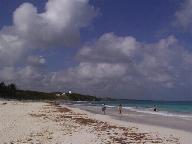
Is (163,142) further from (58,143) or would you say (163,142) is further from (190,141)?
(58,143)

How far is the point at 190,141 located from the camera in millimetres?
22750

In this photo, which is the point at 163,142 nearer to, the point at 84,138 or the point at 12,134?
the point at 84,138

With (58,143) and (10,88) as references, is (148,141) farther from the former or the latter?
(10,88)

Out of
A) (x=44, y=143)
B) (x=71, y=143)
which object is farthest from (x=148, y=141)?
(x=44, y=143)

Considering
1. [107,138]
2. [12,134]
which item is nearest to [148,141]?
[107,138]

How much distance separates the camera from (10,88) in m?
188

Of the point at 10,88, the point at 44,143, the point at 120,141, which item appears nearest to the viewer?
the point at 44,143

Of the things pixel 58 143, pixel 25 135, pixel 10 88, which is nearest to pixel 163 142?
pixel 58 143

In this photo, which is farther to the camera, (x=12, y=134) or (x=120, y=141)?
(x=12, y=134)

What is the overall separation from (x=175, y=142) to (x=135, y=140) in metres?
2.25

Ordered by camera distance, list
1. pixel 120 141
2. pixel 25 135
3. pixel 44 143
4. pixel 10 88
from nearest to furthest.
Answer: pixel 44 143 → pixel 120 141 → pixel 25 135 → pixel 10 88

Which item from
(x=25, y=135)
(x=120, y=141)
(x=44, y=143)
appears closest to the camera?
(x=44, y=143)

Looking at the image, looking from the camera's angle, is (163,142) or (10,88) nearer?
(163,142)

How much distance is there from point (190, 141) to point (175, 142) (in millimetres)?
1514
